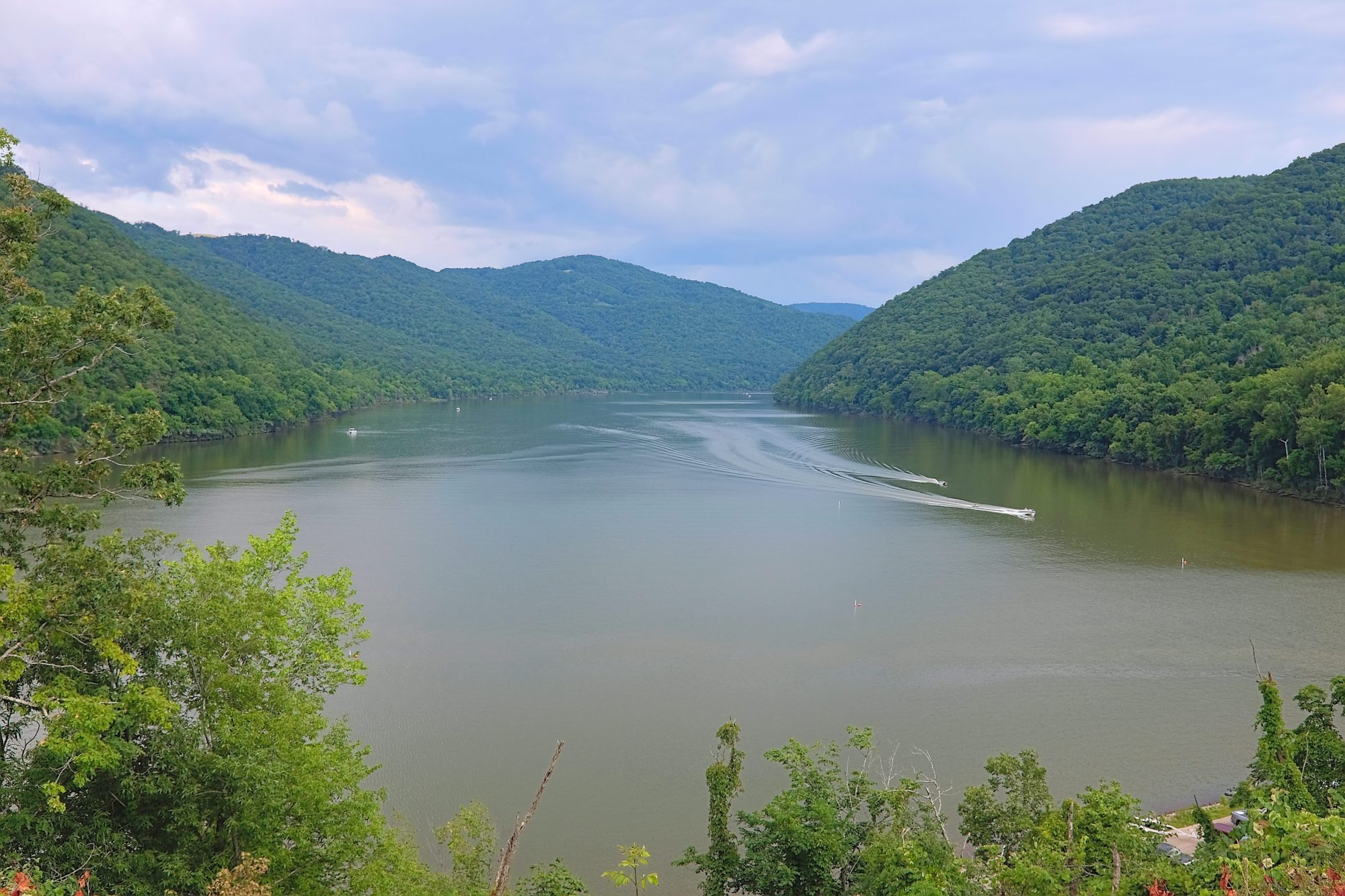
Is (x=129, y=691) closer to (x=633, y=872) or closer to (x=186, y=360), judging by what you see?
(x=633, y=872)

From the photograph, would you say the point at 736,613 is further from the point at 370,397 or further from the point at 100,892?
the point at 370,397

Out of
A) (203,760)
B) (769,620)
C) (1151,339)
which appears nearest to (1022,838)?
(203,760)

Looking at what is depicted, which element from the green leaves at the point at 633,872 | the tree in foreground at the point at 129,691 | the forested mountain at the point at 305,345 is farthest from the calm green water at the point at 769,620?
the forested mountain at the point at 305,345

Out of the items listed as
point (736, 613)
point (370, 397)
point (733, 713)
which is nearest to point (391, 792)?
point (733, 713)

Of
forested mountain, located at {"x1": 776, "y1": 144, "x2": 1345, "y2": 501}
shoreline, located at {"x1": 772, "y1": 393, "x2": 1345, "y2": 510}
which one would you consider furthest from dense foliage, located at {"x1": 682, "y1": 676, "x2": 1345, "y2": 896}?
forested mountain, located at {"x1": 776, "y1": 144, "x2": 1345, "y2": 501}

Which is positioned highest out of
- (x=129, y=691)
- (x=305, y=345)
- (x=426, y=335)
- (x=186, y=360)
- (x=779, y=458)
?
(x=426, y=335)
